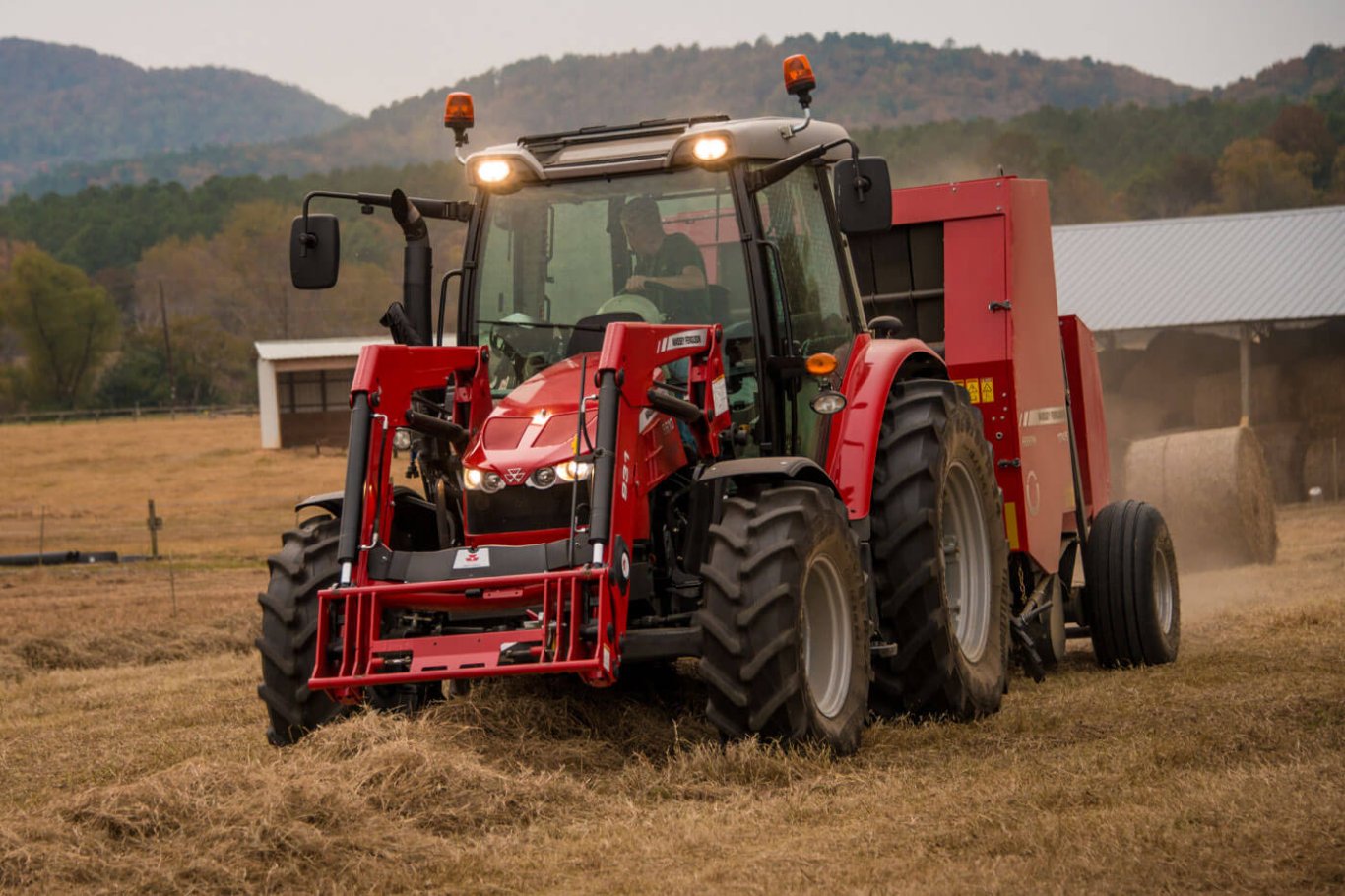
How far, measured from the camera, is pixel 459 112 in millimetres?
8102

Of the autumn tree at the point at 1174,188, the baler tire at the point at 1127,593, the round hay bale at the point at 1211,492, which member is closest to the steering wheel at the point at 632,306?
the baler tire at the point at 1127,593

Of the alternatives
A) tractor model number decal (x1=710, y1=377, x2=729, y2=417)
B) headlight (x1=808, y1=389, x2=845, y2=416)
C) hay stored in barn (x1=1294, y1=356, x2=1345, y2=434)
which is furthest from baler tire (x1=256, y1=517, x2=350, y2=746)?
hay stored in barn (x1=1294, y1=356, x2=1345, y2=434)

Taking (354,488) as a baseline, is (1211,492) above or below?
below

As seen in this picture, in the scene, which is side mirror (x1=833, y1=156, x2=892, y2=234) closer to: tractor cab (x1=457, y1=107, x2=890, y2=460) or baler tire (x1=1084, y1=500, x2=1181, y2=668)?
tractor cab (x1=457, y1=107, x2=890, y2=460)

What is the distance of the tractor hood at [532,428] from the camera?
22.0ft

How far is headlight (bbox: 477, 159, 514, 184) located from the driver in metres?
0.66

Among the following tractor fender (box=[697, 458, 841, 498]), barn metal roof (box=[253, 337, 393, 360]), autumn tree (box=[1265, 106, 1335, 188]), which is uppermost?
autumn tree (box=[1265, 106, 1335, 188])

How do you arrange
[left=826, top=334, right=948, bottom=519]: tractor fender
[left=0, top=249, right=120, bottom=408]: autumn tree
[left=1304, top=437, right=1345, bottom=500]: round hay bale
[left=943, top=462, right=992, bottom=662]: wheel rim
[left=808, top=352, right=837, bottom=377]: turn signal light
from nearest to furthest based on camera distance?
[left=808, top=352, right=837, bottom=377]: turn signal light, [left=826, top=334, right=948, bottom=519]: tractor fender, [left=943, top=462, right=992, bottom=662]: wheel rim, [left=1304, top=437, right=1345, bottom=500]: round hay bale, [left=0, top=249, right=120, bottom=408]: autumn tree

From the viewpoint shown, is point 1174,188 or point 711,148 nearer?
point 711,148

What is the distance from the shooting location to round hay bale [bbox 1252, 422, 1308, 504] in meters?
27.8

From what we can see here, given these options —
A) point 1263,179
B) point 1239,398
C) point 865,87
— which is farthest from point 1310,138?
point 865,87

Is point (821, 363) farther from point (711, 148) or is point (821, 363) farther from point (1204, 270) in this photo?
point (1204, 270)

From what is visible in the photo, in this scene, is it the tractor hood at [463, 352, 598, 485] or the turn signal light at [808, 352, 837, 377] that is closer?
the tractor hood at [463, 352, 598, 485]

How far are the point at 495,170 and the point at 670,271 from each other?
94 centimetres
